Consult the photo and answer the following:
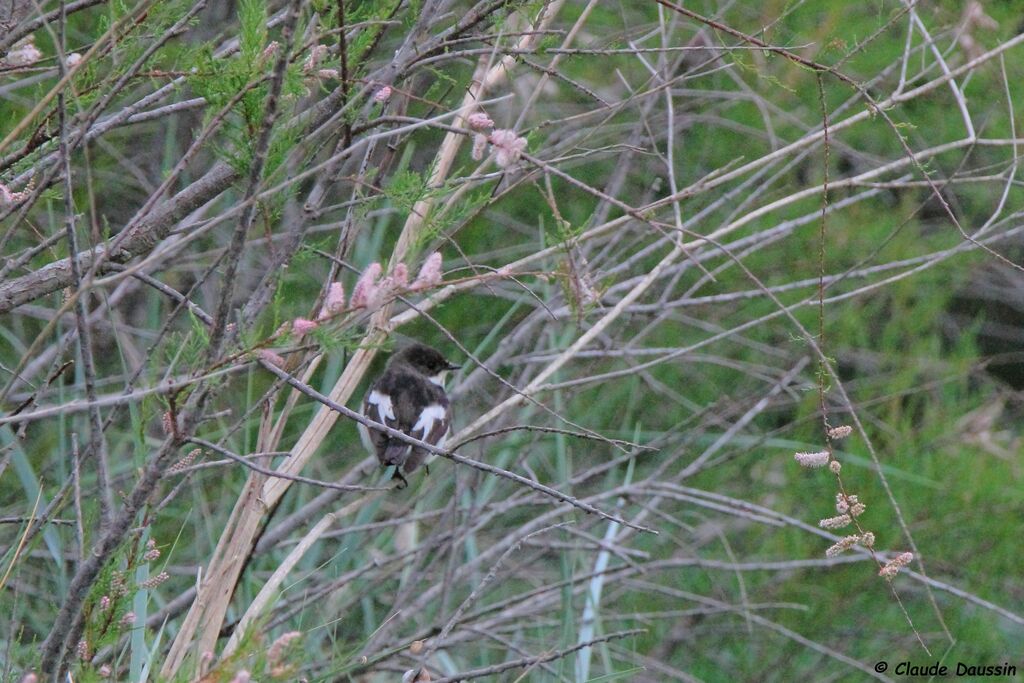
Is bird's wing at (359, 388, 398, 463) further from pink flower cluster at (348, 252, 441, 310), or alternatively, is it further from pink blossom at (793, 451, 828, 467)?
pink flower cluster at (348, 252, 441, 310)

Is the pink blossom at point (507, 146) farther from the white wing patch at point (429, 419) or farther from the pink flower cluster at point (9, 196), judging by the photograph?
the white wing patch at point (429, 419)

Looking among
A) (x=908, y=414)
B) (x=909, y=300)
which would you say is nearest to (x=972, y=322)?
(x=909, y=300)

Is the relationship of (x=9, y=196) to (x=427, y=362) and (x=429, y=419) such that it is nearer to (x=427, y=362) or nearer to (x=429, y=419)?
(x=429, y=419)

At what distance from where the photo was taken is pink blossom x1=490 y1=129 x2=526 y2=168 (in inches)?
76.9

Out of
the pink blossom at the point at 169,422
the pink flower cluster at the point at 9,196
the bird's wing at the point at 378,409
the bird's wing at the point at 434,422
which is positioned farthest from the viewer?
the bird's wing at the point at 378,409

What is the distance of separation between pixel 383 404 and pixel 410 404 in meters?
0.15

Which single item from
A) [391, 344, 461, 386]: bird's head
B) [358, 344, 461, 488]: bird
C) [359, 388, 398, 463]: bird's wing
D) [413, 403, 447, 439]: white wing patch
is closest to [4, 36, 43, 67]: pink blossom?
[358, 344, 461, 488]: bird

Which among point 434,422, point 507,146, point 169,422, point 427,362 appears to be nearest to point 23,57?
point 169,422

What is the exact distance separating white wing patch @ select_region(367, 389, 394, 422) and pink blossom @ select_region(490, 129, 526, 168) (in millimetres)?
2631

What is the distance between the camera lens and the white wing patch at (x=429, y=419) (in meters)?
4.44

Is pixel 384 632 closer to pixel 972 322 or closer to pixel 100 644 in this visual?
pixel 100 644

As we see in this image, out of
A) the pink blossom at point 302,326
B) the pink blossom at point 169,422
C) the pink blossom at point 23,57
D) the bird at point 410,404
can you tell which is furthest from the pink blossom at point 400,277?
the bird at point 410,404

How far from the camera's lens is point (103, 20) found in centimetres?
253

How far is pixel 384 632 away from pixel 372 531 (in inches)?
16.7
